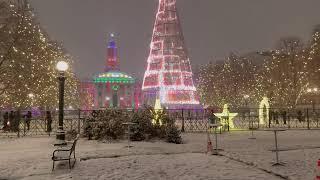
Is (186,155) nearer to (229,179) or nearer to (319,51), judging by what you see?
(229,179)

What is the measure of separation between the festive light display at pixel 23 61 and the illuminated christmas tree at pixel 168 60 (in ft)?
45.3

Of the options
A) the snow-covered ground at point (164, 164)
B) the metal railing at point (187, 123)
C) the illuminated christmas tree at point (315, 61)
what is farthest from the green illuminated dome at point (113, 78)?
the snow-covered ground at point (164, 164)

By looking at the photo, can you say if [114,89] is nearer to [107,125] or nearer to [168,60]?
[168,60]

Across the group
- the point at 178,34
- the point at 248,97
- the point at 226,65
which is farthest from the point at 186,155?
the point at 226,65

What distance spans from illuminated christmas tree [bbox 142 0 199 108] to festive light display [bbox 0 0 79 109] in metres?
13.8

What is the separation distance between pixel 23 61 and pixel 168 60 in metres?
22.4

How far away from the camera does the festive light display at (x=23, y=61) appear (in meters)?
33.4

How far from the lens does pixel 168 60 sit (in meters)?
54.1

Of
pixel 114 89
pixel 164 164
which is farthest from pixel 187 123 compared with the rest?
pixel 114 89

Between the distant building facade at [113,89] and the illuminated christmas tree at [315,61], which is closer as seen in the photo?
the illuminated christmas tree at [315,61]

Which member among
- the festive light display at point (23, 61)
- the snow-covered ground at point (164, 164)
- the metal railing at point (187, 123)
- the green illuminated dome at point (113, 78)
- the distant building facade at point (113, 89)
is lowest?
the snow-covered ground at point (164, 164)

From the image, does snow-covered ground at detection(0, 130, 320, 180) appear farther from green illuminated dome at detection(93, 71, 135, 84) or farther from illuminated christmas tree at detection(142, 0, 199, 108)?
green illuminated dome at detection(93, 71, 135, 84)

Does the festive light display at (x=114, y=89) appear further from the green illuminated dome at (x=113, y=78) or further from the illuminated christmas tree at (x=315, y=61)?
the illuminated christmas tree at (x=315, y=61)

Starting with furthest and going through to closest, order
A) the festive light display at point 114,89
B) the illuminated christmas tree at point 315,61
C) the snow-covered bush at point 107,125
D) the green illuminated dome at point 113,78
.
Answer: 1. the green illuminated dome at point 113,78
2. the festive light display at point 114,89
3. the illuminated christmas tree at point 315,61
4. the snow-covered bush at point 107,125
